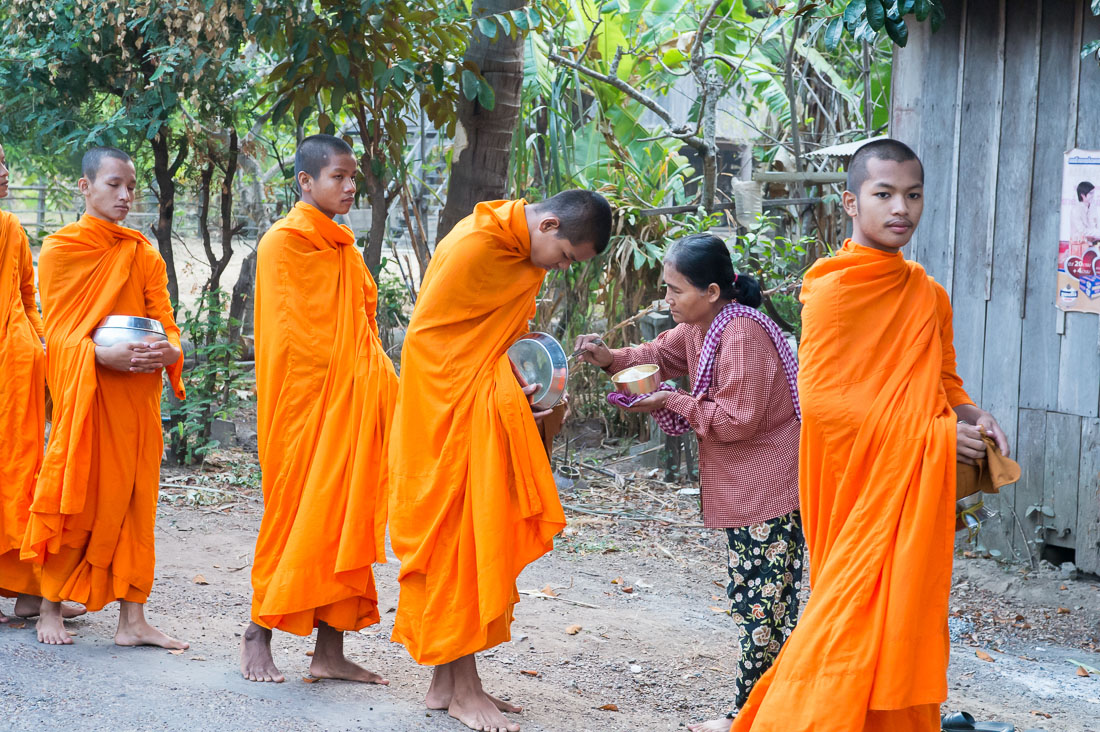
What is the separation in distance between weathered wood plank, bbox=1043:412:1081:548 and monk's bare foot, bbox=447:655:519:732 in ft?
11.9

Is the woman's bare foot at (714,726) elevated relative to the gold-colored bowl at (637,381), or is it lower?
lower

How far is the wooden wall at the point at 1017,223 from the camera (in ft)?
18.3

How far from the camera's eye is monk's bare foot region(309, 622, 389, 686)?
13.1ft

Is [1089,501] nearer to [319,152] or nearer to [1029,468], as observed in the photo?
[1029,468]

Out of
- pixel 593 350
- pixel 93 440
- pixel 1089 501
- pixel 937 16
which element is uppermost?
pixel 937 16

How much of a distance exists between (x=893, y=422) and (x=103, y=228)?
11.3ft

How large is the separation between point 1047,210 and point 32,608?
18.1 feet

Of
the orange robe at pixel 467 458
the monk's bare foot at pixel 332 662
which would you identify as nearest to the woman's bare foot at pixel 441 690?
the orange robe at pixel 467 458

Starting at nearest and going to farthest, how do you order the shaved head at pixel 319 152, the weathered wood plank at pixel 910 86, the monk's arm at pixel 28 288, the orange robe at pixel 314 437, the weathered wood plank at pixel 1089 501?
the orange robe at pixel 314 437 → the shaved head at pixel 319 152 → the monk's arm at pixel 28 288 → the weathered wood plank at pixel 1089 501 → the weathered wood plank at pixel 910 86

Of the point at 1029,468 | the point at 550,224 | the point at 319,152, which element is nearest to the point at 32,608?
the point at 319,152

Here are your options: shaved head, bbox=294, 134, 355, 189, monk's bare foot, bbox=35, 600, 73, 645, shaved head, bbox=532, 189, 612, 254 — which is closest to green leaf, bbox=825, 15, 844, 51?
shaved head, bbox=532, 189, 612, 254

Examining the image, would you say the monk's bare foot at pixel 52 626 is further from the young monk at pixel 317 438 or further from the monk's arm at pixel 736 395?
the monk's arm at pixel 736 395

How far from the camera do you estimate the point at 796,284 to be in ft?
24.6

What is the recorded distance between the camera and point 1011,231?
5.81m
